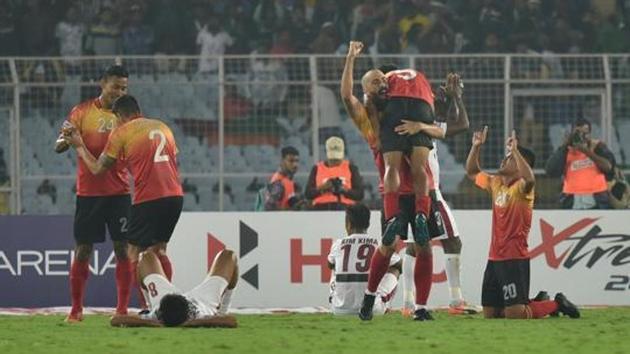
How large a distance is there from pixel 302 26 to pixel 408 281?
406 inches

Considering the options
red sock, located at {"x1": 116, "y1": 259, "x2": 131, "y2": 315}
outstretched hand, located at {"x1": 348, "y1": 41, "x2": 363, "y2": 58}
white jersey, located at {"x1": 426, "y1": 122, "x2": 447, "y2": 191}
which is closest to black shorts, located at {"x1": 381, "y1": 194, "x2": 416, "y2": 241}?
white jersey, located at {"x1": 426, "y1": 122, "x2": 447, "y2": 191}

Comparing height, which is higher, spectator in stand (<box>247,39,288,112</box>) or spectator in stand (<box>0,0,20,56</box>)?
spectator in stand (<box>0,0,20,56</box>)

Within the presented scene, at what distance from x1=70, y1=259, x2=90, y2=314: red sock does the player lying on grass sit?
2.12 meters

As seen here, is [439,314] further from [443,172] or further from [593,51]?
[593,51]

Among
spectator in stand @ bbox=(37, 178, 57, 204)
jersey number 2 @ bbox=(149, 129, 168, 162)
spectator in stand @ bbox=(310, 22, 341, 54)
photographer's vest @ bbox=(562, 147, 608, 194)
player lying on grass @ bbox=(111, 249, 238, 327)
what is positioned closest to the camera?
player lying on grass @ bbox=(111, 249, 238, 327)

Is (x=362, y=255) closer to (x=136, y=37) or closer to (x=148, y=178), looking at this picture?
(x=148, y=178)

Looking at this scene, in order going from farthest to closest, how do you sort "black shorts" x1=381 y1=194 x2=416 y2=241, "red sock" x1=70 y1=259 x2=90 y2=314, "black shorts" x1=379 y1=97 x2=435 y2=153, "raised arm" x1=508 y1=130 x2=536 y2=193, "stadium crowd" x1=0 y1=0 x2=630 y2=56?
"stadium crowd" x1=0 y1=0 x2=630 y2=56, "red sock" x1=70 y1=259 x2=90 y2=314, "raised arm" x1=508 y1=130 x2=536 y2=193, "black shorts" x1=381 y1=194 x2=416 y2=241, "black shorts" x1=379 y1=97 x2=435 y2=153

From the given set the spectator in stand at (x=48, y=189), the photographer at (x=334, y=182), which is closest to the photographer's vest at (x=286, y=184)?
the photographer at (x=334, y=182)

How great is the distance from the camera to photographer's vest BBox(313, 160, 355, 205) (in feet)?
69.2

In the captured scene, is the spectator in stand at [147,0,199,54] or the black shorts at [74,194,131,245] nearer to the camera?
the black shorts at [74,194,131,245]

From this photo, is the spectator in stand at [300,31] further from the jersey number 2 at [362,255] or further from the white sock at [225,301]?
the white sock at [225,301]

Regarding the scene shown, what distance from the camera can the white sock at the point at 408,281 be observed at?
16688 mm

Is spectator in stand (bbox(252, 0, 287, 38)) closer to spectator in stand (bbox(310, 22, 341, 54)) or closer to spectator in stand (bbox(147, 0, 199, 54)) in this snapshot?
spectator in stand (bbox(310, 22, 341, 54))

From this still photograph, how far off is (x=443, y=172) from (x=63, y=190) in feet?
15.7
